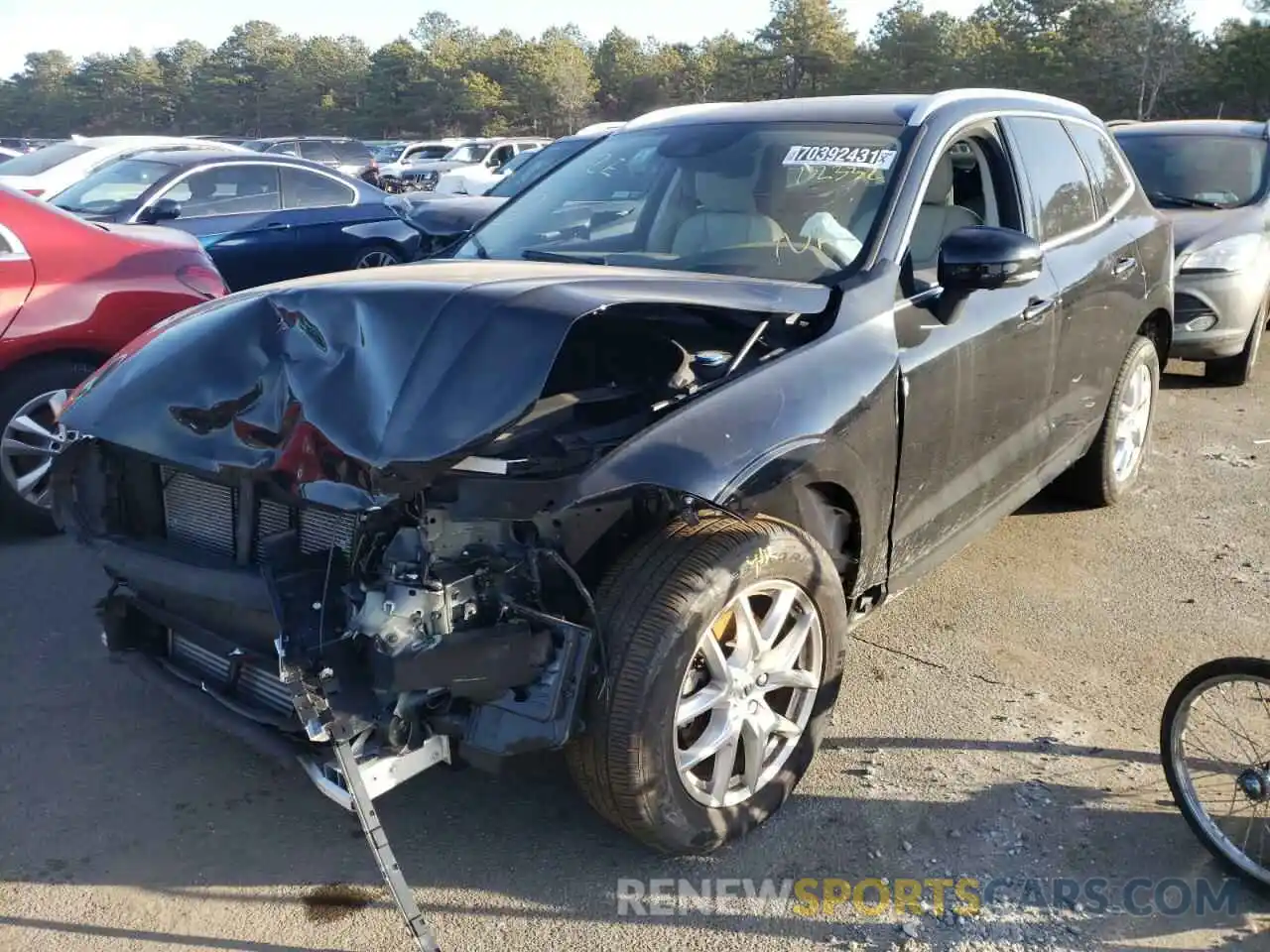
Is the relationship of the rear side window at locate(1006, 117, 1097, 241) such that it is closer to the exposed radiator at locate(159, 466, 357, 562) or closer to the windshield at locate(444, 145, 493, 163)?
the exposed radiator at locate(159, 466, 357, 562)

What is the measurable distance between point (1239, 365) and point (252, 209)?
25.6 ft

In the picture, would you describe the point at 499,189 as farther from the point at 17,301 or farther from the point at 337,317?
the point at 337,317

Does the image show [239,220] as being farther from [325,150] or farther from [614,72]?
[614,72]

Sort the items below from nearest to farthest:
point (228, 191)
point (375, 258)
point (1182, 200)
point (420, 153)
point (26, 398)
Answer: point (26, 398) < point (1182, 200) < point (228, 191) < point (375, 258) < point (420, 153)

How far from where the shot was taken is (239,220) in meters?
9.08

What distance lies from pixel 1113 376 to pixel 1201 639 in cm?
131

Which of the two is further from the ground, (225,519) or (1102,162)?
(1102,162)

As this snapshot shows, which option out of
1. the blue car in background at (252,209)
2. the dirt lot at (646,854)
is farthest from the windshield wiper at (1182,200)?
the blue car in background at (252,209)

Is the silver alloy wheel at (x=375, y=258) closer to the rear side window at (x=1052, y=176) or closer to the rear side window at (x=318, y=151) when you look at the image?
the rear side window at (x=1052, y=176)

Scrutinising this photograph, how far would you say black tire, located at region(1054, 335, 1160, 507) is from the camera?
16.3 ft

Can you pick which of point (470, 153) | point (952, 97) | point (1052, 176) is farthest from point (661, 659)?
point (470, 153)

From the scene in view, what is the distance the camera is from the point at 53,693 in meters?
3.70

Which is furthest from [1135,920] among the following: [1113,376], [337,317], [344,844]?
[1113,376]

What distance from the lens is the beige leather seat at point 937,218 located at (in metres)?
3.58
